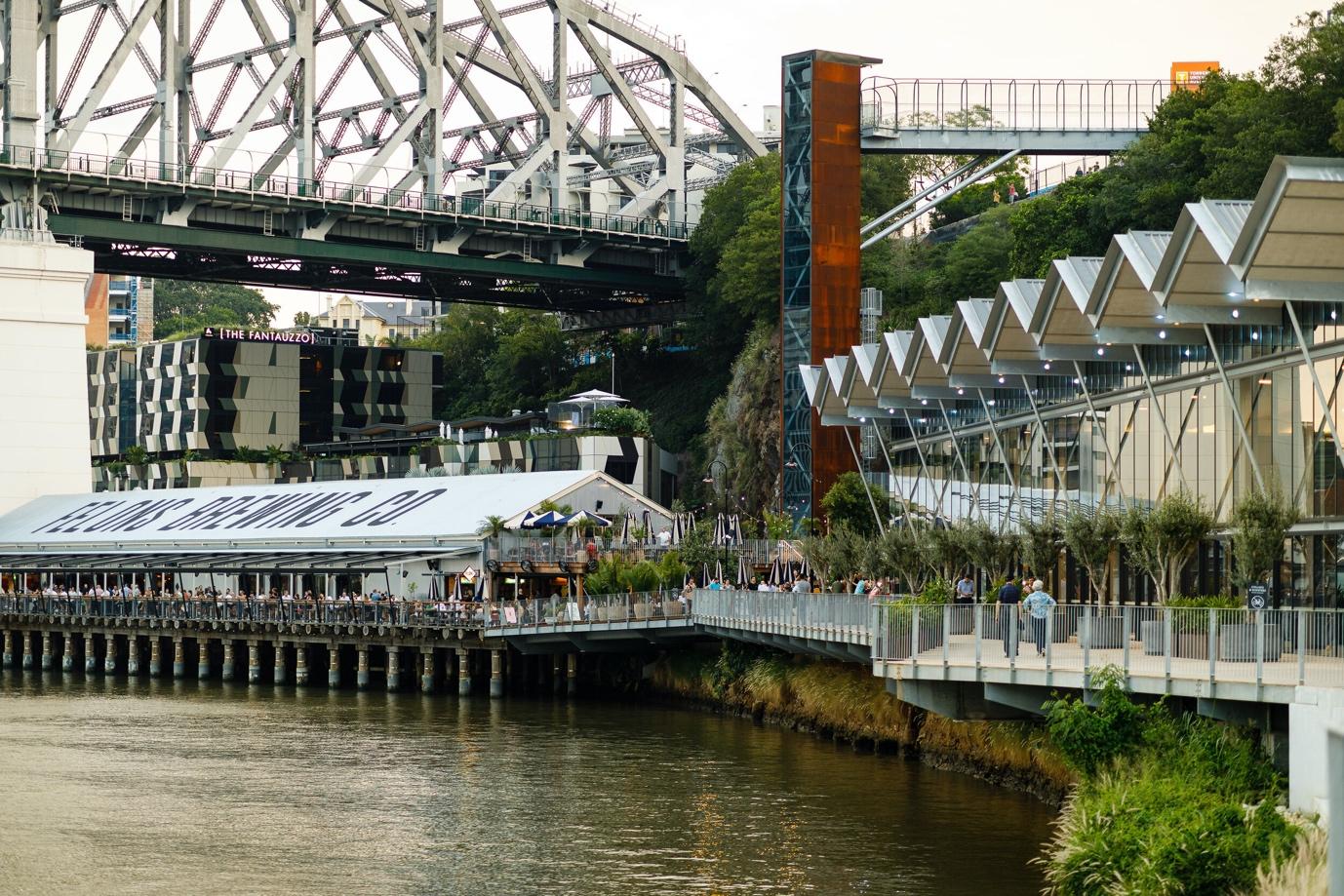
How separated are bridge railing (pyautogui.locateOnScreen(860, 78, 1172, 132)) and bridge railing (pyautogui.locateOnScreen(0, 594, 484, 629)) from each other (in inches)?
1584

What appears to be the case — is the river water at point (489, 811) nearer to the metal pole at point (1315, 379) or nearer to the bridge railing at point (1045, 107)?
the metal pole at point (1315, 379)

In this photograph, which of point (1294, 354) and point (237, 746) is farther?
point (237, 746)

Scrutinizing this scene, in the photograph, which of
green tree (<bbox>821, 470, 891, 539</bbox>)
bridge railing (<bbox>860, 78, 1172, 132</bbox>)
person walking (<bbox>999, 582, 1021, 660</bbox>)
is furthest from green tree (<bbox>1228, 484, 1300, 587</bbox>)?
bridge railing (<bbox>860, 78, 1172, 132</bbox>)

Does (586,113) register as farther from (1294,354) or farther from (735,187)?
(1294,354)

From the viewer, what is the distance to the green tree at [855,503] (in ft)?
233

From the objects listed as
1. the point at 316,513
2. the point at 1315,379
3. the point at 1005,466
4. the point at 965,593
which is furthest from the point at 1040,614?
the point at 316,513

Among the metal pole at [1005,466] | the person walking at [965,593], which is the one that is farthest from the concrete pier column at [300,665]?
the person walking at [965,593]

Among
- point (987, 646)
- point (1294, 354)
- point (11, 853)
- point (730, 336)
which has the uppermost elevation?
point (730, 336)

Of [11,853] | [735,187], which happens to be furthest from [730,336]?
[11,853]

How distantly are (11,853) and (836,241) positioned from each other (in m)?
54.0

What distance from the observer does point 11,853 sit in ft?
107

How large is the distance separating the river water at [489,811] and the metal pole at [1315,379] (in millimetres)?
8282

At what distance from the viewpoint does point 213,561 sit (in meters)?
76.6

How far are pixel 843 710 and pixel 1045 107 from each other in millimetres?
59456
